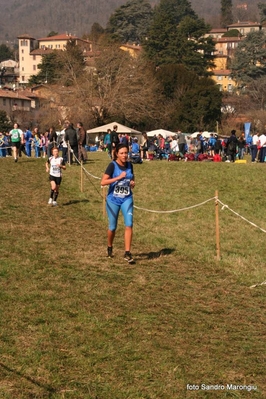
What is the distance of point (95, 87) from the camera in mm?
61906

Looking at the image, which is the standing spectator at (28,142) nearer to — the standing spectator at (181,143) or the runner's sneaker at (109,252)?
the standing spectator at (181,143)

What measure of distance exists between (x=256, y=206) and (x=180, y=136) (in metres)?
12.9

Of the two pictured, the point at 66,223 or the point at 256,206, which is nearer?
the point at 66,223

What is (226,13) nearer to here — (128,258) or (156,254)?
(156,254)

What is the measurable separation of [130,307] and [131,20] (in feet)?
474

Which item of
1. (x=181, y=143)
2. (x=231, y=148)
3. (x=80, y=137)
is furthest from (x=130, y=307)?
(x=181, y=143)

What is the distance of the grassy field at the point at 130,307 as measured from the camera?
20.3ft

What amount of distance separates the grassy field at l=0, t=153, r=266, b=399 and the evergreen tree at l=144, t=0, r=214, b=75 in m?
75.1

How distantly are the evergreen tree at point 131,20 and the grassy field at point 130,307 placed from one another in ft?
431

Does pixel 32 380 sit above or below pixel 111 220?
below

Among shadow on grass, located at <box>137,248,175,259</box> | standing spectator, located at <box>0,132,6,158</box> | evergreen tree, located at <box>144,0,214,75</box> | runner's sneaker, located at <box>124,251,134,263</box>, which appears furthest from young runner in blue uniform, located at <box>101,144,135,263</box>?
evergreen tree, located at <box>144,0,214,75</box>

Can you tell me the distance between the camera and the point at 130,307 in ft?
27.7

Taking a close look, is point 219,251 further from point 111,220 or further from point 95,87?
point 95,87

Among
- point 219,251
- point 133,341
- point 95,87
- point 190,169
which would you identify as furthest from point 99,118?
point 133,341
